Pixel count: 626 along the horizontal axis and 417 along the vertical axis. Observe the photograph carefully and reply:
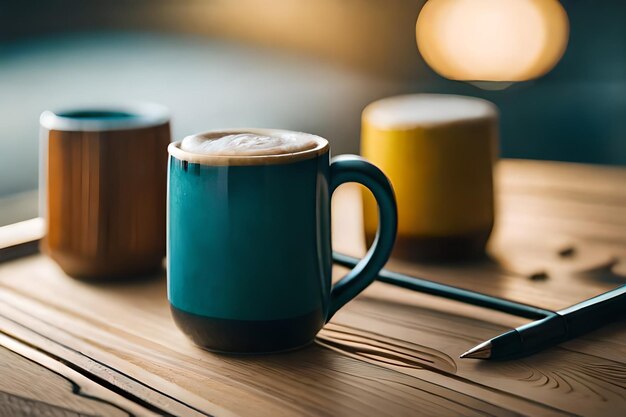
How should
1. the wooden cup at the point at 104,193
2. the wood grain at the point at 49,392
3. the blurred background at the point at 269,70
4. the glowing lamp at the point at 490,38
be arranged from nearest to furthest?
1. the wood grain at the point at 49,392
2. the wooden cup at the point at 104,193
3. the blurred background at the point at 269,70
4. the glowing lamp at the point at 490,38

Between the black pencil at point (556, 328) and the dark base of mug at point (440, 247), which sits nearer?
the black pencil at point (556, 328)

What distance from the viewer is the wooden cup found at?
2.17 feet

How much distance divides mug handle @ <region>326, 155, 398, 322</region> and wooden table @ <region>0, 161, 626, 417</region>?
0.03m

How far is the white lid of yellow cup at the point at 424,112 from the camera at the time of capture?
711 millimetres

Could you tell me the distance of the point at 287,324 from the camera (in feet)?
1.74

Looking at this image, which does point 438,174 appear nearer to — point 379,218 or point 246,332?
point 379,218

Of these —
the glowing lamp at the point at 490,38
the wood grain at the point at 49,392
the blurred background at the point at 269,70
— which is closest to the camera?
the wood grain at the point at 49,392

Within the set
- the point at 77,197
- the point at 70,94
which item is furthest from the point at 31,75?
the point at 77,197

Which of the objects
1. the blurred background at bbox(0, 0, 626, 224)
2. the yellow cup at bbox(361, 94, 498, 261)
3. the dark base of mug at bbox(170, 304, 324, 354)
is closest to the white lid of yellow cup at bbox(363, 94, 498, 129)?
the yellow cup at bbox(361, 94, 498, 261)

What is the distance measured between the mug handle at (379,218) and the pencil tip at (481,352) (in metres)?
0.09

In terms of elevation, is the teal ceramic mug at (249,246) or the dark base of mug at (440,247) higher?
the teal ceramic mug at (249,246)

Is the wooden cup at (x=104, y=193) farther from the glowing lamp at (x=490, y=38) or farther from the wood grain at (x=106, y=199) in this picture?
the glowing lamp at (x=490, y=38)

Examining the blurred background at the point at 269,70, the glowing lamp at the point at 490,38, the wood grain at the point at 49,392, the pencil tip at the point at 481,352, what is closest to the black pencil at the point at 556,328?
the pencil tip at the point at 481,352

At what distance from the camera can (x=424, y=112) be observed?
0.74 meters
